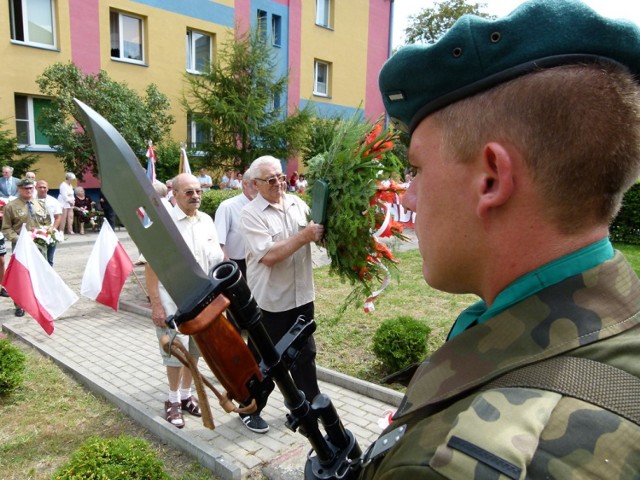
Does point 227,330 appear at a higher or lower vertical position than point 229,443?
higher

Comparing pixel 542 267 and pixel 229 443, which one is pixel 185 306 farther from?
pixel 229 443

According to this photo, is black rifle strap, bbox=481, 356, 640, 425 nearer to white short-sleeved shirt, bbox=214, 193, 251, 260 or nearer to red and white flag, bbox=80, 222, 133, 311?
white short-sleeved shirt, bbox=214, 193, 251, 260

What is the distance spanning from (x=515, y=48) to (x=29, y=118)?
1992 cm

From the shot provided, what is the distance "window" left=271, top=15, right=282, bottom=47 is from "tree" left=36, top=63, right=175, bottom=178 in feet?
30.8

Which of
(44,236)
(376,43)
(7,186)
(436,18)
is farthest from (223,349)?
(436,18)

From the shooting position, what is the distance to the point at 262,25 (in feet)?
76.2

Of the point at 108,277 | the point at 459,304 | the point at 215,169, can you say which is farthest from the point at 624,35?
the point at 215,169

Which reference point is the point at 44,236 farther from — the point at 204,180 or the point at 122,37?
the point at 122,37

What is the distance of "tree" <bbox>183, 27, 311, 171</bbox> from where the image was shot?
20.4 m

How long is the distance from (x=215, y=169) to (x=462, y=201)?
2127 cm

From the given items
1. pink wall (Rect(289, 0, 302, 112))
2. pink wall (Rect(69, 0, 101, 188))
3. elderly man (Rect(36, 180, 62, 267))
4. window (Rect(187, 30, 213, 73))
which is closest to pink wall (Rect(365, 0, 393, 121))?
pink wall (Rect(289, 0, 302, 112))

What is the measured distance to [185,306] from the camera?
110cm

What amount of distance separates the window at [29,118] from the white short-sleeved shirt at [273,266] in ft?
54.1

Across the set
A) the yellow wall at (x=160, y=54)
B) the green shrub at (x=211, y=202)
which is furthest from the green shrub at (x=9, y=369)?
the yellow wall at (x=160, y=54)
